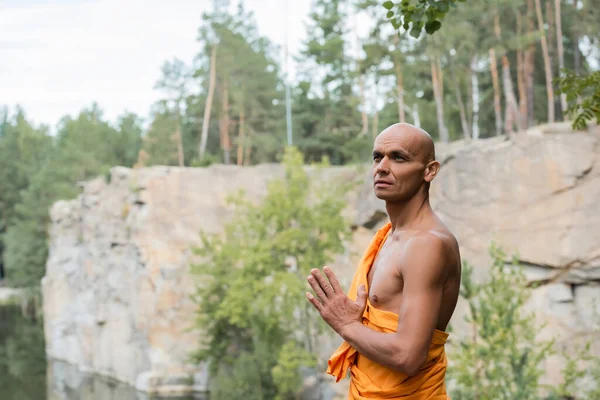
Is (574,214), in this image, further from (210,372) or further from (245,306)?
(210,372)

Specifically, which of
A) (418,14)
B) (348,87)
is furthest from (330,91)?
(418,14)

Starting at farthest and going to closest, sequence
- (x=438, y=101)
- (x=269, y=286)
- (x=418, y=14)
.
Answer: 1. (x=438, y=101)
2. (x=269, y=286)
3. (x=418, y=14)

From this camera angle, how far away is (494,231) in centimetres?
1509

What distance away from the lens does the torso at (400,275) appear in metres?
2.34

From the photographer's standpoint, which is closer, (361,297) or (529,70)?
(361,297)

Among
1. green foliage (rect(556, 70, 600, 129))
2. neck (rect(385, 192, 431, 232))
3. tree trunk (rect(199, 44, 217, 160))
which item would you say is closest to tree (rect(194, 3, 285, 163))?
tree trunk (rect(199, 44, 217, 160))

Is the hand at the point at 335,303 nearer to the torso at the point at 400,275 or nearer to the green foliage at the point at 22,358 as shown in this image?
the torso at the point at 400,275

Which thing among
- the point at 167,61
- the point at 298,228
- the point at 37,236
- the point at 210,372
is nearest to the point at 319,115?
the point at 167,61

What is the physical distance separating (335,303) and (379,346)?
21 centimetres

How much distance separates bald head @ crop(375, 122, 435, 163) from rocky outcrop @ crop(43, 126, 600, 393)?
7737mm

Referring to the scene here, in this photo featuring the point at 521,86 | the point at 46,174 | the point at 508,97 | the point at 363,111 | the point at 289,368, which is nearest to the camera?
the point at 289,368

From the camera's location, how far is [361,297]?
2387 mm

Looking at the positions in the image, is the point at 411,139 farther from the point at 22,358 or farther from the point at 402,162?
the point at 22,358

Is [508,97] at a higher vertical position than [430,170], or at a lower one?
higher
